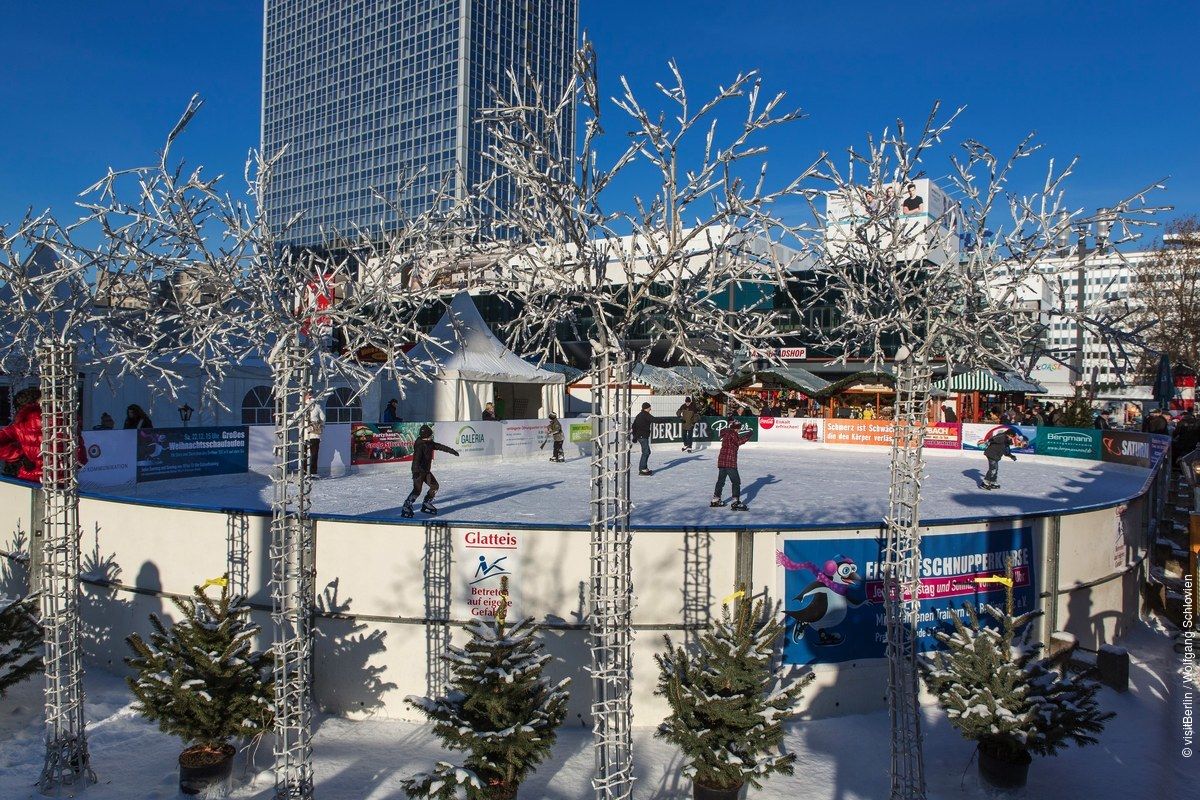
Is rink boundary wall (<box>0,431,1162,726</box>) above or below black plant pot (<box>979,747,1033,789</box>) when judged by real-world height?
above

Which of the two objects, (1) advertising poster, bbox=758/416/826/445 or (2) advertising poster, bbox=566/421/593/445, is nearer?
(2) advertising poster, bbox=566/421/593/445

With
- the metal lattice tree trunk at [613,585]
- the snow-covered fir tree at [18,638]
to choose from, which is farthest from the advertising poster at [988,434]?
the snow-covered fir tree at [18,638]

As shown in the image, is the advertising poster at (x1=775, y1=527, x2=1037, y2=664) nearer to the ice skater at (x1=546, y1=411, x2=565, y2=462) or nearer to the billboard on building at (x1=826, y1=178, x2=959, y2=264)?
the billboard on building at (x1=826, y1=178, x2=959, y2=264)

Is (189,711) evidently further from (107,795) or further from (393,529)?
(393,529)

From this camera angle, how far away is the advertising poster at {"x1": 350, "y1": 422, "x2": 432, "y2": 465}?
17578mm

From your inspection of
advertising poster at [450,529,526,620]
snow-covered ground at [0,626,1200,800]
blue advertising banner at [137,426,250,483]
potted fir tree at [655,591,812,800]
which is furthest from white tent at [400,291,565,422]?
potted fir tree at [655,591,812,800]

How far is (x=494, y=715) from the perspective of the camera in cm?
539

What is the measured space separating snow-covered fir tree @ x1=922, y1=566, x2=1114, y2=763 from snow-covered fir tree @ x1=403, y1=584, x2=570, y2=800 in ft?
9.77

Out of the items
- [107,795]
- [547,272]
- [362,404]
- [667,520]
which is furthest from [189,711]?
[362,404]

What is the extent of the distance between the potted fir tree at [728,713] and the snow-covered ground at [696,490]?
364 cm

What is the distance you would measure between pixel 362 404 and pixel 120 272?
53.5 ft

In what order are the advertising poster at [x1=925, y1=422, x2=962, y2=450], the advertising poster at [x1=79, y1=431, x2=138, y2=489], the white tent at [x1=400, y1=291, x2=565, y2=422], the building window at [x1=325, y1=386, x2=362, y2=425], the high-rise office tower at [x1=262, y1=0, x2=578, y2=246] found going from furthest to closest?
the high-rise office tower at [x1=262, y1=0, x2=578, y2=246]
the advertising poster at [x1=925, y1=422, x2=962, y2=450]
the white tent at [x1=400, y1=291, x2=565, y2=422]
the building window at [x1=325, y1=386, x2=362, y2=425]
the advertising poster at [x1=79, y1=431, x2=138, y2=489]

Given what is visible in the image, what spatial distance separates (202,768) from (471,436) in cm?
1477

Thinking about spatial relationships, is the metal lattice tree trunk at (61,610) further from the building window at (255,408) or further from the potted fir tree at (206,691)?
the building window at (255,408)
